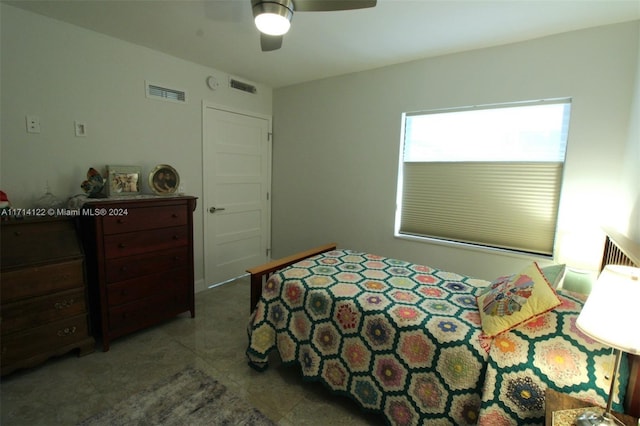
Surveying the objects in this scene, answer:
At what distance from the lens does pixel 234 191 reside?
12.2 ft

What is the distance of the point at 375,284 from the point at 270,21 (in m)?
1.69

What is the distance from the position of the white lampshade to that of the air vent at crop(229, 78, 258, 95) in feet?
11.7

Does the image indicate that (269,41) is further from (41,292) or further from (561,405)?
(561,405)

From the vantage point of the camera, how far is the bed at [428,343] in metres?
1.30

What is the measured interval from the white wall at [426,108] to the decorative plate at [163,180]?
1507mm

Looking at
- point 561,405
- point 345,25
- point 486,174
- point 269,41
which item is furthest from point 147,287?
point 486,174

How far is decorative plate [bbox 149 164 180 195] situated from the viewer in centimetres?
268

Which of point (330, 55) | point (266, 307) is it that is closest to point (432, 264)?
point (266, 307)

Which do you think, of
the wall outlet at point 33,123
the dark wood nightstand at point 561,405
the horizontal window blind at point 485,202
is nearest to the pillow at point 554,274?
the dark wood nightstand at point 561,405

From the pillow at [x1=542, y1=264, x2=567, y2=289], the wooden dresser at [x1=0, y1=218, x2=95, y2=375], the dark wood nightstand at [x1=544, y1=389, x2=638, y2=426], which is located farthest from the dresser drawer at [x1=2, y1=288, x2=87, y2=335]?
the pillow at [x1=542, y1=264, x2=567, y2=289]

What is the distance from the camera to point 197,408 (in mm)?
1781

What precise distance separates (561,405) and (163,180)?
3.01 metres

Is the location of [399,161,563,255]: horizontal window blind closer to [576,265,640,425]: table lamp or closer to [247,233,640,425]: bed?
[247,233,640,425]: bed

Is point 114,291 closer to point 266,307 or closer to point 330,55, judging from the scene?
point 266,307
